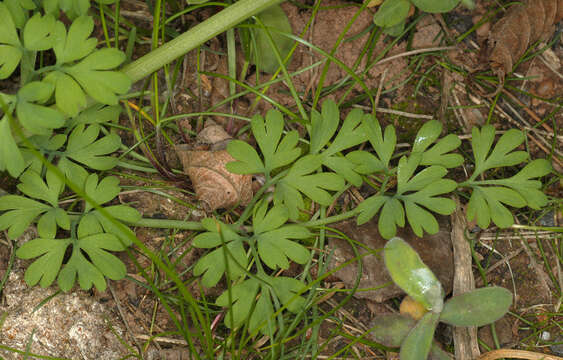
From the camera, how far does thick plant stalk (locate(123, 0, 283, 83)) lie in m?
2.28

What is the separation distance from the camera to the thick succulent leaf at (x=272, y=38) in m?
2.52

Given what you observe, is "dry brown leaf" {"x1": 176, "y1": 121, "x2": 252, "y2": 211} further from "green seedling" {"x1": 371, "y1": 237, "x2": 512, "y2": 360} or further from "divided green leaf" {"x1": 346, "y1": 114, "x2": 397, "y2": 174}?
"green seedling" {"x1": 371, "y1": 237, "x2": 512, "y2": 360}

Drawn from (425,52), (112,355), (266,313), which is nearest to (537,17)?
(425,52)

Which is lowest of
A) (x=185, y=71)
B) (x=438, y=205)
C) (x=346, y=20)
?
(x=438, y=205)

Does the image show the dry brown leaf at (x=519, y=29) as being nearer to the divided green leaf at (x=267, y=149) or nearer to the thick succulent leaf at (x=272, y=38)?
the thick succulent leaf at (x=272, y=38)

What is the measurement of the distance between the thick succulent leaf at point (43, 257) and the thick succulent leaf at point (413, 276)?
139cm

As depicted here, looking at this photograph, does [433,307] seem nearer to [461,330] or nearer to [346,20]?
[461,330]

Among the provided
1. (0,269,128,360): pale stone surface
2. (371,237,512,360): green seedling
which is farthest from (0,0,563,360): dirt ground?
(371,237,512,360): green seedling

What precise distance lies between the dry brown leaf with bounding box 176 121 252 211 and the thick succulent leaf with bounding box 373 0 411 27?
3.19 feet

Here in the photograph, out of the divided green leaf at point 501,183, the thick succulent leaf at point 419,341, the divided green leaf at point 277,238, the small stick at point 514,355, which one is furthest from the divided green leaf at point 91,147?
the small stick at point 514,355

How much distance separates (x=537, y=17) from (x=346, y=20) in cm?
97

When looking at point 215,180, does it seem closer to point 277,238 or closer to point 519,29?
point 277,238

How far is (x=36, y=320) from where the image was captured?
7.09ft

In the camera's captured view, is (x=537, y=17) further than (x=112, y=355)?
Yes
